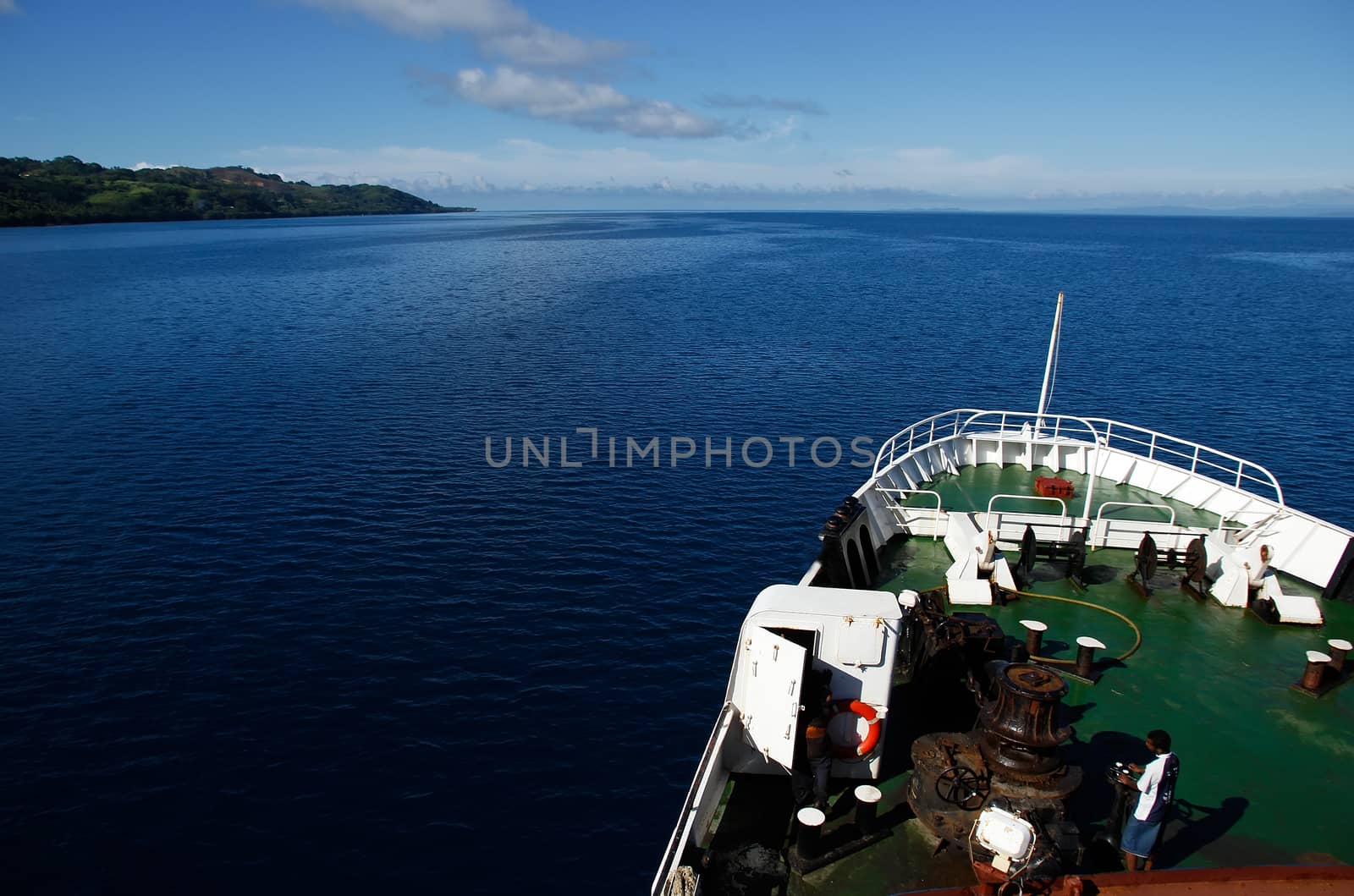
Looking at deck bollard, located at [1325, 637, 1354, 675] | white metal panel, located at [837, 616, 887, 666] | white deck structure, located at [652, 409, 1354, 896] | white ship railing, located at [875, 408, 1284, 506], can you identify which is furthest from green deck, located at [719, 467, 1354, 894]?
white ship railing, located at [875, 408, 1284, 506]

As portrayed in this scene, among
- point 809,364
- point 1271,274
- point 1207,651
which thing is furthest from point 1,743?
point 1271,274

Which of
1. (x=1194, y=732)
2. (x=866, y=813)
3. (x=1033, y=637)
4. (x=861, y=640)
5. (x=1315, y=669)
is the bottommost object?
(x=1194, y=732)

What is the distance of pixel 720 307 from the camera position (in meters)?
106

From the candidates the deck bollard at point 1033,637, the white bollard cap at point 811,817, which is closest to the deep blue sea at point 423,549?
the white bollard cap at point 811,817

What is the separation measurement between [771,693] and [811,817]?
2.09m

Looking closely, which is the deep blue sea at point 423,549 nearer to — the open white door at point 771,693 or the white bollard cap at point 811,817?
the open white door at point 771,693

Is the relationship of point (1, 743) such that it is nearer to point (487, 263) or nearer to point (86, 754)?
point (86, 754)

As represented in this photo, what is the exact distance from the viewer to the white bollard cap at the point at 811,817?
11172mm

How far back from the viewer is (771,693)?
12.9m

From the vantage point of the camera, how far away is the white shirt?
10.7 m

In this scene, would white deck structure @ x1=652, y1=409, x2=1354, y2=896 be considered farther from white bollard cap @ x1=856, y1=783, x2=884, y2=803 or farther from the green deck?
white bollard cap @ x1=856, y1=783, x2=884, y2=803

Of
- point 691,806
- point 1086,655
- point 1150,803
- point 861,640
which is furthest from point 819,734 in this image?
point 1086,655

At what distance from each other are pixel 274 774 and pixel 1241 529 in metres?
27.6

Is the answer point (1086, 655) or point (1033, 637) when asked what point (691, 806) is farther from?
point (1086, 655)
